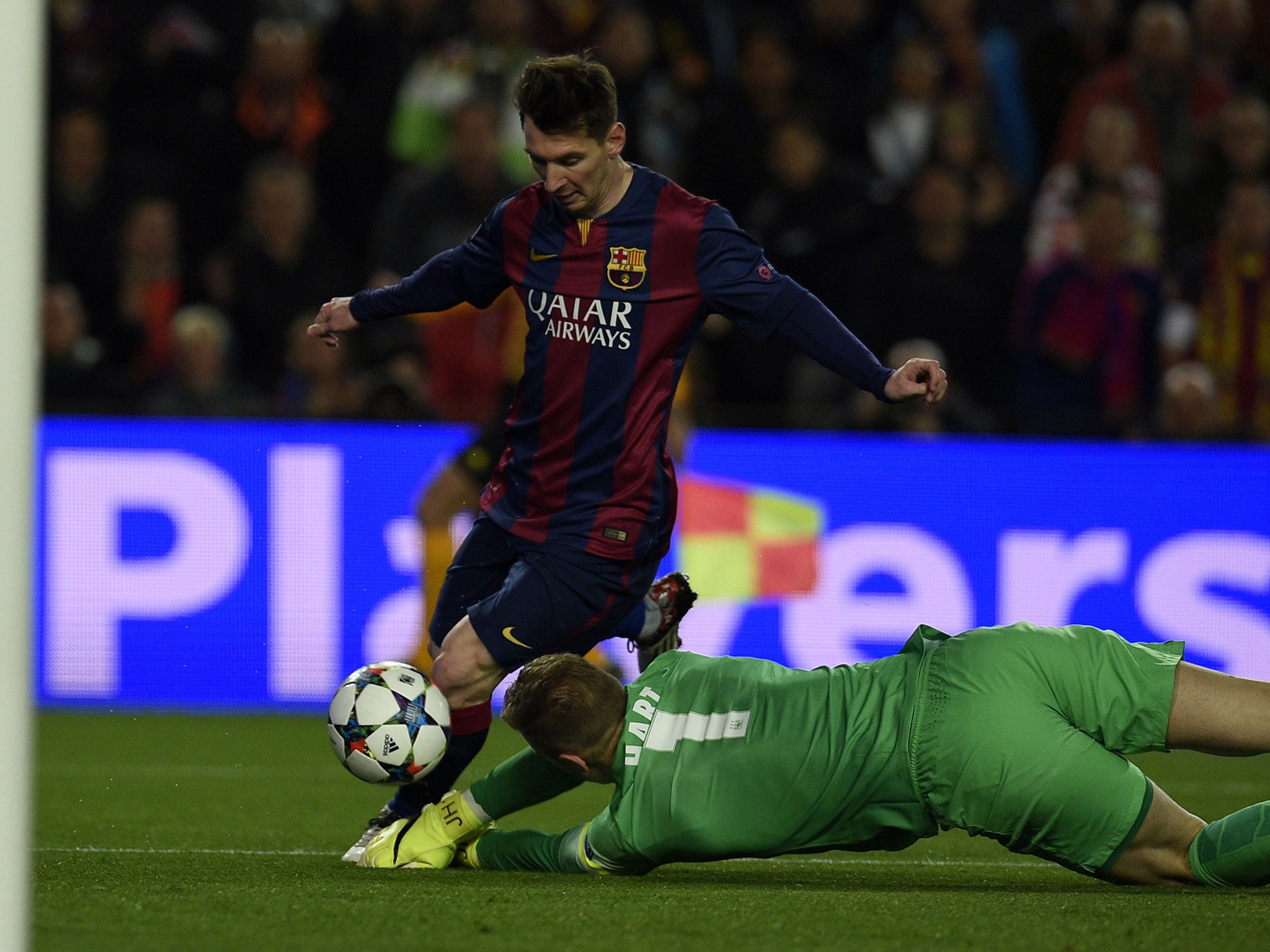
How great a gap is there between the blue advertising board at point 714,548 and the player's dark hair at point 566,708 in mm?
4698

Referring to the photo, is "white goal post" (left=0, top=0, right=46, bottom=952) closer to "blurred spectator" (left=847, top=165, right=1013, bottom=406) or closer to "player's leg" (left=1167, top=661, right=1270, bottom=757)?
"player's leg" (left=1167, top=661, right=1270, bottom=757)

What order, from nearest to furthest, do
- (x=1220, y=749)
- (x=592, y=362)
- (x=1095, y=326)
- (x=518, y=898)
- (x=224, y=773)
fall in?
(x=518, y=898)
(x=1220, y=749)
(x=592, y=362)
(x=224, y=773)
(x=1095, y=326)

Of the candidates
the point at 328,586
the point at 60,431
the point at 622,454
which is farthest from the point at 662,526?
the point at 60,431

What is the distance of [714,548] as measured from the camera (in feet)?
30.7

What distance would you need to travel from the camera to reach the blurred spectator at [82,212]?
10406mm

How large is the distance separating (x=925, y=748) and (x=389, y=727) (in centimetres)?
139

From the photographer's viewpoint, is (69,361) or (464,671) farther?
(69,361)

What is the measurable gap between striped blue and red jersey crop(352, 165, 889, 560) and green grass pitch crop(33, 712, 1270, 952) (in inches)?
39.1

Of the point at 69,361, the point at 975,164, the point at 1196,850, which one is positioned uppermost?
the point at 975,164

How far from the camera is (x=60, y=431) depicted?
9.14 metres

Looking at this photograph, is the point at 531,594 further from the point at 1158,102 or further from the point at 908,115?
the point at 1158,102

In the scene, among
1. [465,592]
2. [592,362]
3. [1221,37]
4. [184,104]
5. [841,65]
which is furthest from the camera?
[841,65]

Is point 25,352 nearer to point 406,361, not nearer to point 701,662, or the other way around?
point 701,662

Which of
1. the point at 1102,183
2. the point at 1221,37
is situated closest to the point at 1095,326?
the point at 1102,183
